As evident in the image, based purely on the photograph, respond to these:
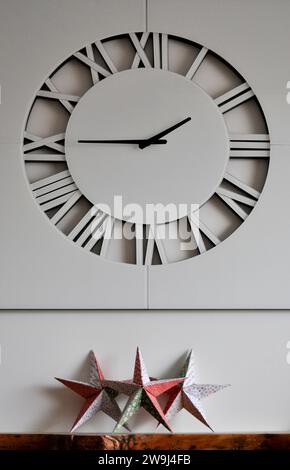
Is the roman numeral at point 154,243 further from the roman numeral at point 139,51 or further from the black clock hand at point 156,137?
the roman numeral at point 139,51

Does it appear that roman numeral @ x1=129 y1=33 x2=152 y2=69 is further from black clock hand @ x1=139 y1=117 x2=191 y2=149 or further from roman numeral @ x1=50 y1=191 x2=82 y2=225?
roman numeral @ x1=50 y1=191 x2=82 y2=225

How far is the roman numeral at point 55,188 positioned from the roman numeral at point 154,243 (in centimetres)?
23

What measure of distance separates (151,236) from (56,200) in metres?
0.27

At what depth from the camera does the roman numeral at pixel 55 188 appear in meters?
1.29

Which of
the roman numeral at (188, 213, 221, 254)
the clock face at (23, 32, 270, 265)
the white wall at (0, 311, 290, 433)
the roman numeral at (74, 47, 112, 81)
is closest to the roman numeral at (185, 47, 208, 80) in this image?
the clock face at (23, 32, 270, 265)

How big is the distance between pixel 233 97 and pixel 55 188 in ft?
1.74

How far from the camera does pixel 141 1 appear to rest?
133 cm

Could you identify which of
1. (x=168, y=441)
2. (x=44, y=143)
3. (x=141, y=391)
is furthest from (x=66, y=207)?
(x=168, y=441)

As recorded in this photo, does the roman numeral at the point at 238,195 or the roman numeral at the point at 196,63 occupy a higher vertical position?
the roman numeral at the point at 196,63

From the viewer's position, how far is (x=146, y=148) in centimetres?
130

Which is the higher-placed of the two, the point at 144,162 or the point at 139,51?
the point at 139,51

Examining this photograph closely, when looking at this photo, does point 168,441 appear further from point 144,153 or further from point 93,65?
point 93,65

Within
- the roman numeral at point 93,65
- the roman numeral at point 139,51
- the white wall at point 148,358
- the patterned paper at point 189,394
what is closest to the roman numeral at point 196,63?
the roman numeral at point 139,51

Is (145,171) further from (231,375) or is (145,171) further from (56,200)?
(231,375)
